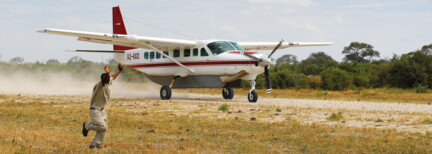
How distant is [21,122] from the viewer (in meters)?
14.2

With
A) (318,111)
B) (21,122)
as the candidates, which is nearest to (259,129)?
(318,111)

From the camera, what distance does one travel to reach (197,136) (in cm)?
1121

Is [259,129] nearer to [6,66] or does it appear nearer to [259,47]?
[259,47]

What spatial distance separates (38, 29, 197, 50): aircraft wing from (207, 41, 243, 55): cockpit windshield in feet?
3.85

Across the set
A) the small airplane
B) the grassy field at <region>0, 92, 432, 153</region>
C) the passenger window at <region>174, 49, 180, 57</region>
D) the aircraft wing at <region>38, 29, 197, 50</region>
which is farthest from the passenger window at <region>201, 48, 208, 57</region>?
the grassy field at <region>0, 92, 432, 153</region>

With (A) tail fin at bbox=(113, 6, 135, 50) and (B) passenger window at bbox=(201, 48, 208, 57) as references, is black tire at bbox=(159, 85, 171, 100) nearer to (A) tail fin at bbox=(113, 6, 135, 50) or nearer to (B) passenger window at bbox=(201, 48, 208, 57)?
(B) passenger window at bbox=(201, 48, 208, 57)

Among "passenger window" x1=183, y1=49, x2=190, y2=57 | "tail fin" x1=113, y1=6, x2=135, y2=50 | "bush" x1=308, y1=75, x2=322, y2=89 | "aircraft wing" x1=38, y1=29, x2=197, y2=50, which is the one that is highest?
"tail fin" x1=113, y1=6, x2=135, y2=50

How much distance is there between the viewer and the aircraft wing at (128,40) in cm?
2300

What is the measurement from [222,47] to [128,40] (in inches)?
171

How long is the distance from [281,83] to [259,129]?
28.9 metres

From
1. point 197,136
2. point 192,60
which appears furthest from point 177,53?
point 197,136

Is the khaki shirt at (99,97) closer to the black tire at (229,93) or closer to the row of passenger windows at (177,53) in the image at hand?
the row of passenger windows at (177,53)

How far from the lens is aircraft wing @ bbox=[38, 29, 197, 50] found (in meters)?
23.0

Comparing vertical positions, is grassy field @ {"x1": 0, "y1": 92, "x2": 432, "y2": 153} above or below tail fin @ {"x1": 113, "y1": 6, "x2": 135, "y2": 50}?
below
